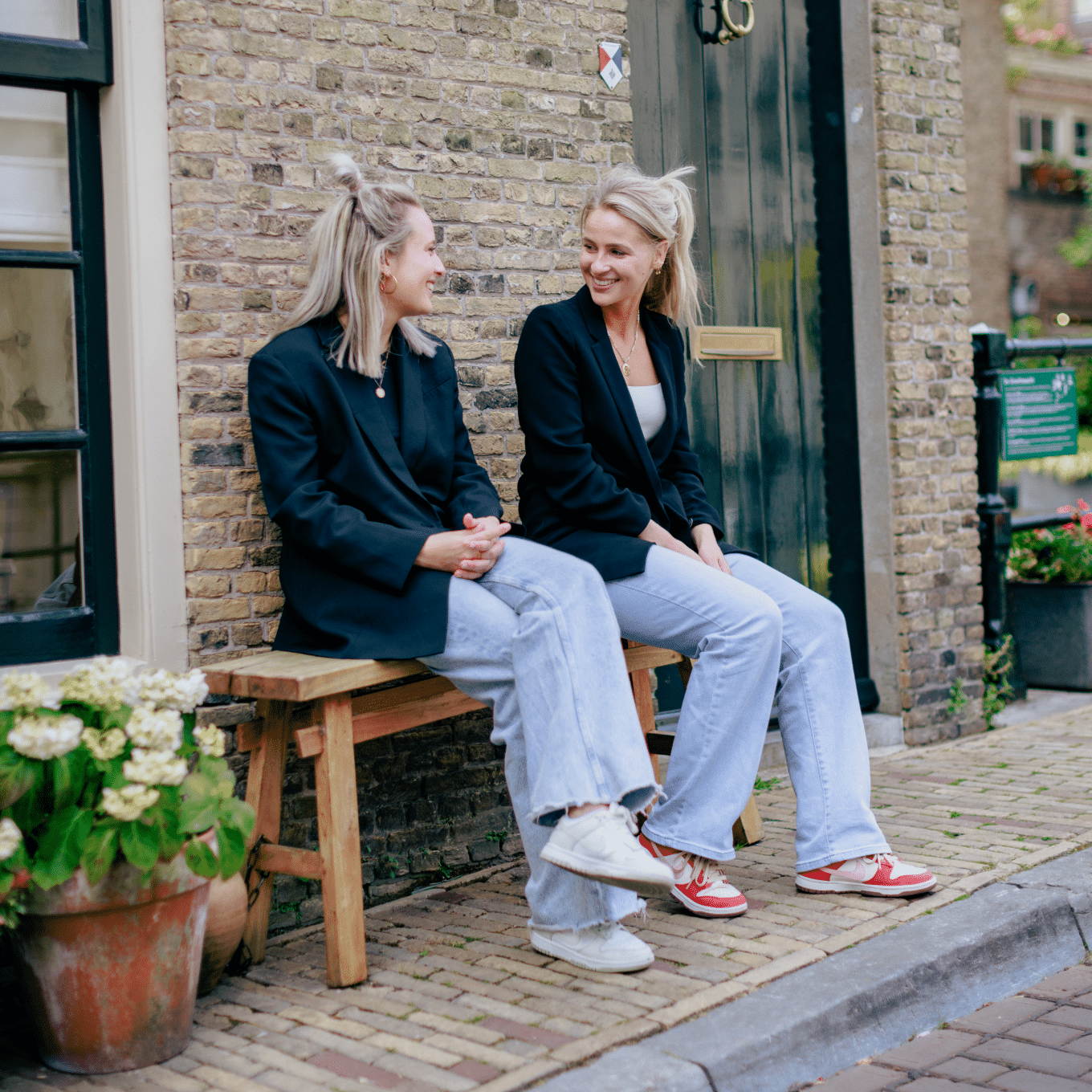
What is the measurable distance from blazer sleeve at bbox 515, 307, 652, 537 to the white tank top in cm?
23

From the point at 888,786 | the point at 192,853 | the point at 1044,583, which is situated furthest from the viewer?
the point at 1044,583

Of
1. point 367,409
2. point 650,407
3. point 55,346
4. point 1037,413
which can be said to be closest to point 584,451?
point 650,407

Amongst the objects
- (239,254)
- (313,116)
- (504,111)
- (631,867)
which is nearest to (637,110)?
(504,111)

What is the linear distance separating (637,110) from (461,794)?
249 cm

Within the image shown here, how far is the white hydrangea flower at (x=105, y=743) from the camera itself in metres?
2.44

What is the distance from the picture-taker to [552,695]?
2852 mm

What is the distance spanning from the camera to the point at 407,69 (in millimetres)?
3779

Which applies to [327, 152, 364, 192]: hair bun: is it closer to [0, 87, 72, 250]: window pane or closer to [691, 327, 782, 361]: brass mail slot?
[0, 87, 72, 250]: window pane

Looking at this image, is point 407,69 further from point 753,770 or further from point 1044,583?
point 1044,583

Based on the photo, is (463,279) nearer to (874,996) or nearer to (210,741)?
(210,741)

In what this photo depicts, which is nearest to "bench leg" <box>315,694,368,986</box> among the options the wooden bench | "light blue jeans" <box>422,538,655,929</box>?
the wooden bench

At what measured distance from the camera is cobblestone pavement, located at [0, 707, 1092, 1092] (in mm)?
2494

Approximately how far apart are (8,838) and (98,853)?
0.53 ft

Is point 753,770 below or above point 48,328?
below
